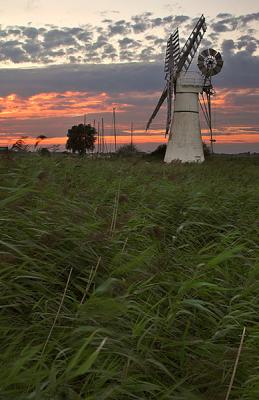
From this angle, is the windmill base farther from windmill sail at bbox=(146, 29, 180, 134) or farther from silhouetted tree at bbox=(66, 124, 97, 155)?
silhouetted tree at bbox=(66, 124, 97, 155)

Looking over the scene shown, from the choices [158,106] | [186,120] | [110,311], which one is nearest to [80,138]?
[158,106]

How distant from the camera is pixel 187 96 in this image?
35.3 meters

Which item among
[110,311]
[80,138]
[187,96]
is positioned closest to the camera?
[110,311]

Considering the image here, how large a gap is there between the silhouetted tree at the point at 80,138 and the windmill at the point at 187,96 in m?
39.8

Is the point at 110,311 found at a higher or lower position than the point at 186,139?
lower

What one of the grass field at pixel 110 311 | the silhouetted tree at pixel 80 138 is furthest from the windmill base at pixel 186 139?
the silhouetted tree at pixel 80 138

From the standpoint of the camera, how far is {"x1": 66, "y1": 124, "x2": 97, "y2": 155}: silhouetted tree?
76062 mm

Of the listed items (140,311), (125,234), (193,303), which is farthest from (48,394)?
(125,234)

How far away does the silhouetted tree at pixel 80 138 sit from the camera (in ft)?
250

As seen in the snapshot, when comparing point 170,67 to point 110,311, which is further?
point 170,67

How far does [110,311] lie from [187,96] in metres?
33.9

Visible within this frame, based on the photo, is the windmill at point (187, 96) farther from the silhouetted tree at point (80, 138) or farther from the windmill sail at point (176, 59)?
the silhouetted tree at point (80, 138)

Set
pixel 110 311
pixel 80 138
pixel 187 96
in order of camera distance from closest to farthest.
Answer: pixel 110 311 → pixel 187 96 → pixel 80 138

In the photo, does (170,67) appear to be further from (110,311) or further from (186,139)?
(110,311)
